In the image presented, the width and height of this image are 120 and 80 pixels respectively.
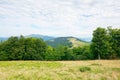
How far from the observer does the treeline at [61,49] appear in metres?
53.1

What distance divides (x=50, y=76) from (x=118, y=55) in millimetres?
45363

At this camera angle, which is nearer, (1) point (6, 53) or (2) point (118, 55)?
(2) point (118, 55)

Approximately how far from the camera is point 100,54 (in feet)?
179

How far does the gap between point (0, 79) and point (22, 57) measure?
162 ft

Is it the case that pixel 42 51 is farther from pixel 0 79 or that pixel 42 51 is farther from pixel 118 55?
pixel 0 79

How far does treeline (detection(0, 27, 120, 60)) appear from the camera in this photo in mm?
53062

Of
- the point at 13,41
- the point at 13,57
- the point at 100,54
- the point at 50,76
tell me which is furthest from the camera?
the point at 13,41

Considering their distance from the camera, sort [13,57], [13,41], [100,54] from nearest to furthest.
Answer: [100,54]
[13,57]
[13,41]

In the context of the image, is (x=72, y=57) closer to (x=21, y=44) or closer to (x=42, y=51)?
(x=42, y=51)

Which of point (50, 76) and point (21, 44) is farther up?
point (21, 44)

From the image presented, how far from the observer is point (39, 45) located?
213 feet

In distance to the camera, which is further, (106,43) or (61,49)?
(61,49)

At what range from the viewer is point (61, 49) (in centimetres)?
6700

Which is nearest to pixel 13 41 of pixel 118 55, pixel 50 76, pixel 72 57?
pixel 72 57
